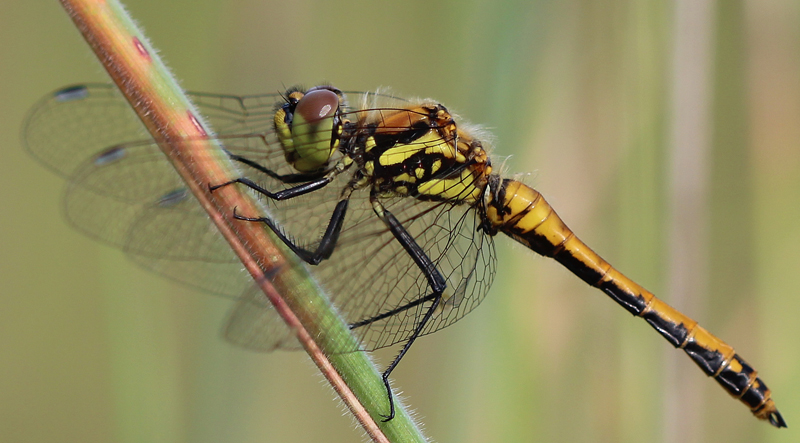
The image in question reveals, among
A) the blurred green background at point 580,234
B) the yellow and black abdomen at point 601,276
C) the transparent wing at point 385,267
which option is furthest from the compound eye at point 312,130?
the yellow and black abdomen at point 601,276

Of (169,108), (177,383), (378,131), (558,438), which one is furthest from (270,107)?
(558,438)

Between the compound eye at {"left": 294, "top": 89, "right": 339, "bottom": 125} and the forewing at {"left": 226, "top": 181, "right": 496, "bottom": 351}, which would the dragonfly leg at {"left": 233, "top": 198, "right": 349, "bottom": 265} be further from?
the compound eye at {"left": 294, "top": 89, "right": 339, "bottom": 125}

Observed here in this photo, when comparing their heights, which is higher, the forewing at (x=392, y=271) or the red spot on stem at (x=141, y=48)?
the red spot on stem at (x=141, y=48)

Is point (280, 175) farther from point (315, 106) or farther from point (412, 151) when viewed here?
point (412, 151)

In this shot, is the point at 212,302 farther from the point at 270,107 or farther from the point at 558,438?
the point at 558,438

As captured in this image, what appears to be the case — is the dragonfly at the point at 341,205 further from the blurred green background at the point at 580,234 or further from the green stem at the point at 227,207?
the green stem at the point at 227,207

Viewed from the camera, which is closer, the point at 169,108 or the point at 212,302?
the point at 169,108
